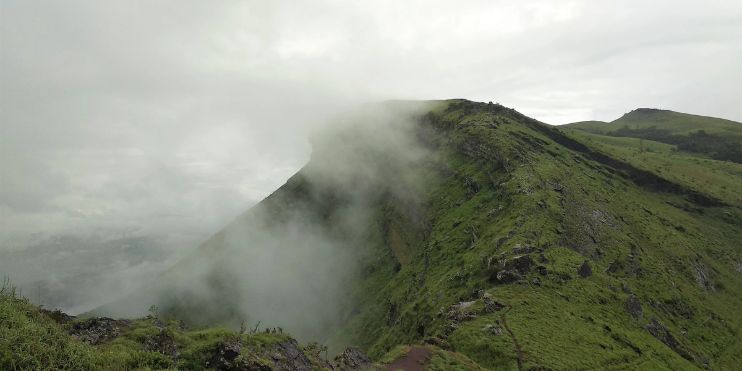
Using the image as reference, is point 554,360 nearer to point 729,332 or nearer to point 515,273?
point 515,273

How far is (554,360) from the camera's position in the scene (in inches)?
2692

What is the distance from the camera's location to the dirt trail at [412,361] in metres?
55.6

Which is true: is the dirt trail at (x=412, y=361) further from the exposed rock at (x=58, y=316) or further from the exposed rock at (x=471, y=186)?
the exposed rock at (x=471, y=186)

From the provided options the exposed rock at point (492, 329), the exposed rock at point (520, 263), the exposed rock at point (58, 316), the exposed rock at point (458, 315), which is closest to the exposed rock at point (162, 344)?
the exposed rock at point (58, 316)

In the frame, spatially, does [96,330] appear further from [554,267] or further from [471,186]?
[471,186]

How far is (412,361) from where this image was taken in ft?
193

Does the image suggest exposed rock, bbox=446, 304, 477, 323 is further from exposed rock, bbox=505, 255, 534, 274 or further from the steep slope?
exposed rock, bbox=505, 255, 534, 274

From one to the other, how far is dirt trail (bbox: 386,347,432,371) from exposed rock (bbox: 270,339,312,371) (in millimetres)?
14164

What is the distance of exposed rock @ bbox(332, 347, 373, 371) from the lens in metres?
50.9

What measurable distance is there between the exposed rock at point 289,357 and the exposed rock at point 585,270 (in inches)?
3071

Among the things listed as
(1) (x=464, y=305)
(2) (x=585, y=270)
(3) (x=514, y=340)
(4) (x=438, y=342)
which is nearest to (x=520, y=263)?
(2) (x=585, y=270)

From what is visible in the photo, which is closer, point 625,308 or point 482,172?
point 625,308

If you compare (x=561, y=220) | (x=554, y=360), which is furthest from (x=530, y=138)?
(x=554, y=360)

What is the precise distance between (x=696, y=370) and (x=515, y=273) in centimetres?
3772
